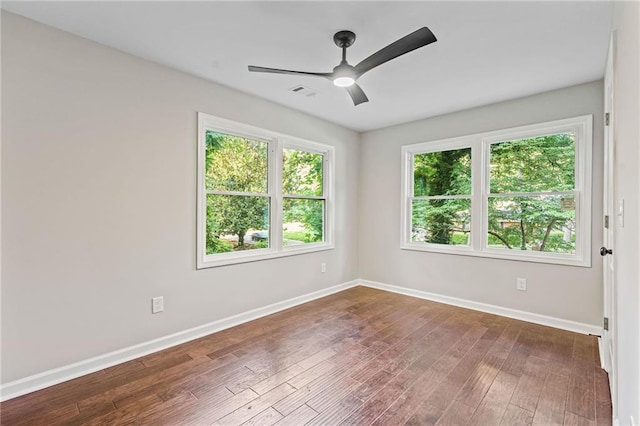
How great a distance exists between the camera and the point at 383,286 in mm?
4688

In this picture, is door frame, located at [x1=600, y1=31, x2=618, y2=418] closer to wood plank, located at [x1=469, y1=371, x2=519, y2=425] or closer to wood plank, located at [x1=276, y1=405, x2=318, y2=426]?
wood plank, located at [x1=469, y1=371, x2=519, y2=425]

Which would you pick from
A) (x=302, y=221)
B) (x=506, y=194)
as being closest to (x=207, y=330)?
(x=302, y=221)

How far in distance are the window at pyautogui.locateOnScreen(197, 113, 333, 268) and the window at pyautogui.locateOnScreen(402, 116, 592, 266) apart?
1.34 metres

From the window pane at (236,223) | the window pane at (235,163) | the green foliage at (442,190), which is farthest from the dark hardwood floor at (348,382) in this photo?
the window pane at (235,163)

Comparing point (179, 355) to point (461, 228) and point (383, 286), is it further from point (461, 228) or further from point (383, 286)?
point (461, 228)

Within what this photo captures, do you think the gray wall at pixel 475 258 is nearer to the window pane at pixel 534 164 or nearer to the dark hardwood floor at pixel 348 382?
the window pane at pixel 534 164

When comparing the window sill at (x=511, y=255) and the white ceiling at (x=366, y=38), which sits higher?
the white ceiling at (x=366, y=38)

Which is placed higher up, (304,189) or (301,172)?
(301,172)

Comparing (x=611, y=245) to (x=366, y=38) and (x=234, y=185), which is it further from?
(x=234, y=185)

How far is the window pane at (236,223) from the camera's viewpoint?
3189mm

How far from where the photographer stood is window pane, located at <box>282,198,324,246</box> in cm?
398

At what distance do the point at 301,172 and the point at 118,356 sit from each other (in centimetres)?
277

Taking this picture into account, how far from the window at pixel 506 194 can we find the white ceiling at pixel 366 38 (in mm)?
606

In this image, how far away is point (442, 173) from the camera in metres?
4.20
